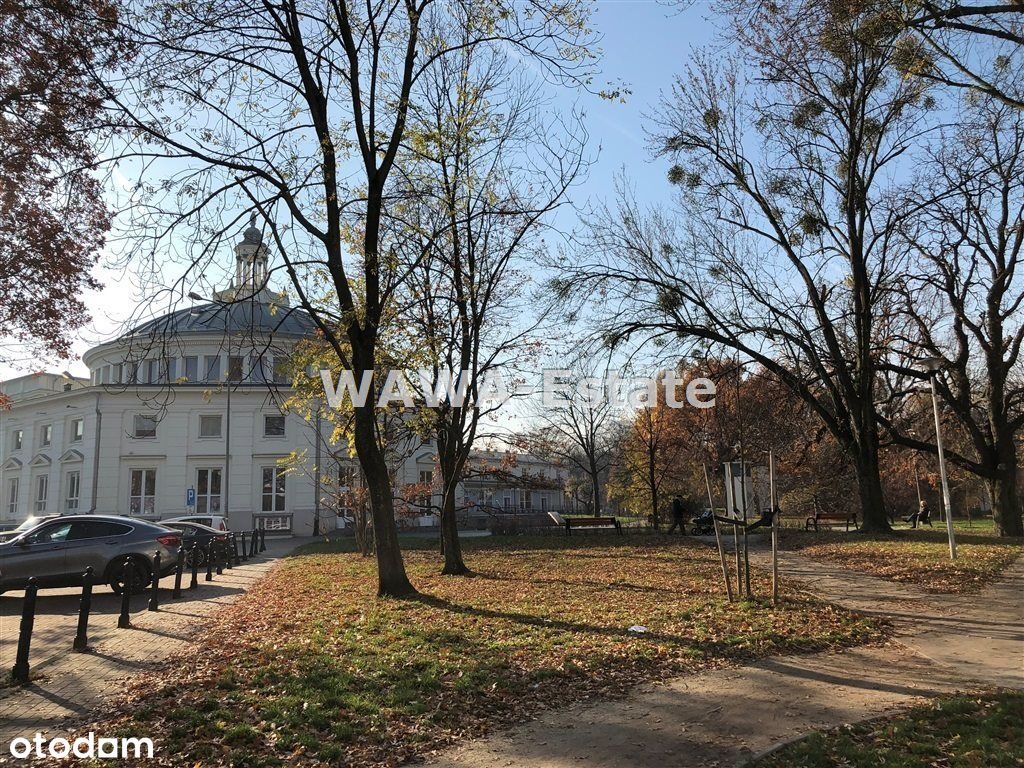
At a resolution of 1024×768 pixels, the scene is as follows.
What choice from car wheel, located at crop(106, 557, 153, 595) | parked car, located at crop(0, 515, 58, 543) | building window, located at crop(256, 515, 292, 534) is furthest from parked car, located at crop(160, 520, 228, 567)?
building window, located at crop(256, 515, 292, 534)

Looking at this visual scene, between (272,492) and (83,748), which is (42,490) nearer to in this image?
(272,492)

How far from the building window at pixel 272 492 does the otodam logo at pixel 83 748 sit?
4167 centimetres

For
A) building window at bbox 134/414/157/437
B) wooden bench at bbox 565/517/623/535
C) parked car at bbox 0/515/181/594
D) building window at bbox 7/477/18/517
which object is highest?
building window at bbox 134/414/157/437

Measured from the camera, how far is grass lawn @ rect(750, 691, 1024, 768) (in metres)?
4.36

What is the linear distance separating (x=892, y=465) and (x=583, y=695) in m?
44.2

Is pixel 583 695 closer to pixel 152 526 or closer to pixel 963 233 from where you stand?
pixel 152 526

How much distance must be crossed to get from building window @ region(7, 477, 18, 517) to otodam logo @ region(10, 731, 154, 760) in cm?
5647

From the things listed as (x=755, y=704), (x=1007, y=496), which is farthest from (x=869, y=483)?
(x=755, y=704)

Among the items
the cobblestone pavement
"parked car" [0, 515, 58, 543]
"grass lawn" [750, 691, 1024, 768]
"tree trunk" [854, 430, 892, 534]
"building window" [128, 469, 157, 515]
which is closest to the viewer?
"grass lawn" [750, 691, 1024, 768]

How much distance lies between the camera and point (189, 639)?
30.9 feet

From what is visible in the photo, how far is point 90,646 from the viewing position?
8867 mm

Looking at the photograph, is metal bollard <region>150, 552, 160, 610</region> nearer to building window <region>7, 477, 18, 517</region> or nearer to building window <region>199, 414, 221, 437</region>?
building window <region>199, 414, 221, 437</region>

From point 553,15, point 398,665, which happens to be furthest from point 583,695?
point 553,15

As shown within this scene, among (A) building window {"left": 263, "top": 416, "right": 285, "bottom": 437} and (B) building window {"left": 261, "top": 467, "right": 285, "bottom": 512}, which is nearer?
(B) building window {"left": 261, "top": 467, "right": 285, "bottom": 512}
